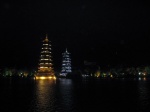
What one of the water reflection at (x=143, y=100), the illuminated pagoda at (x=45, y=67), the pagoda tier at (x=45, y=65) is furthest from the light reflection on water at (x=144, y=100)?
the pagoda tier at (x=45, y=65)

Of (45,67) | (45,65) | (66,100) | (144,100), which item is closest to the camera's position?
(144,100)

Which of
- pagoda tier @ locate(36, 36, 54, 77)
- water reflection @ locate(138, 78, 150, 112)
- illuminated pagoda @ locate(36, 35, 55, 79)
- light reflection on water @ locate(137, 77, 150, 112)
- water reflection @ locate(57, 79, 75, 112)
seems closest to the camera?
light reflection on water @ locate(137, 77, 150, 112)

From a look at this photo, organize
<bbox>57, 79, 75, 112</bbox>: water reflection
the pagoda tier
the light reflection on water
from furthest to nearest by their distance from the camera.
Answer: the pagoda tier < <bbox>57, 79, 75, 112</bbox>: water reflection < the light reflection on water

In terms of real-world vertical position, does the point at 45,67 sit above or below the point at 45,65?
below

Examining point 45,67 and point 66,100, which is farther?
point 45,67

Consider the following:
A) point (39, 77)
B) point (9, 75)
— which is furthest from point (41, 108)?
point (9, 75)

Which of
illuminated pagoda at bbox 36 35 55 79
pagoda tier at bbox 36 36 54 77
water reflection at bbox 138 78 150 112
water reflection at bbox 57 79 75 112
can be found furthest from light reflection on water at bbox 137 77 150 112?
pagoda tier at bbox 36 36 54 77

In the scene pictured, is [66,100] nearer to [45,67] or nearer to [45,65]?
[45,67]

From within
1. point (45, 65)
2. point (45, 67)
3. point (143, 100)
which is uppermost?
point (45, 65)

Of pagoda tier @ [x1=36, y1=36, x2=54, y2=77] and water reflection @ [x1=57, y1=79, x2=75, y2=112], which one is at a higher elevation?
pagoda tier @ [x1=36, y1=36, x2=54, y2=77]

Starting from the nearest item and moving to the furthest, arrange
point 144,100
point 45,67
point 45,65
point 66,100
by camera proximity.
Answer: point 144,100, point 66,100, point 45,67, point 45,65

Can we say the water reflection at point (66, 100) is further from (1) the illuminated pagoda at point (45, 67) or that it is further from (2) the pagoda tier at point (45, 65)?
(2) the pagoda tier at point (45, 65)

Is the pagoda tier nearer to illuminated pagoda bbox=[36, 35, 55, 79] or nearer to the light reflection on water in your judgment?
illuminated pagoda bbox=[36, 35, 55, 79]

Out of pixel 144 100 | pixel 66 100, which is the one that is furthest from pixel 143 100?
pixel 66 100
